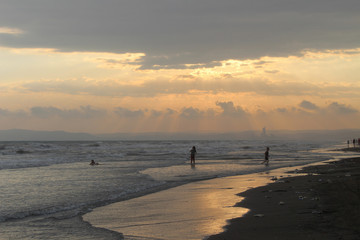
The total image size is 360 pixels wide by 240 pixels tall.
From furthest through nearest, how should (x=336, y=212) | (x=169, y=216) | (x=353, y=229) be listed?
1. (x=169, y=216)
2. (x=336, y=212)
3. (x=353, y=229)

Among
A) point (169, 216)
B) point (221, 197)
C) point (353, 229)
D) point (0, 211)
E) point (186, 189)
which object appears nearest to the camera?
point (353, 229)

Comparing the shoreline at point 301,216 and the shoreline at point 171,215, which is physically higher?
the shoreline at point 301,216

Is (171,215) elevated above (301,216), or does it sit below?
below

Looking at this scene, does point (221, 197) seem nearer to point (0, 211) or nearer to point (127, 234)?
point (127, 234)

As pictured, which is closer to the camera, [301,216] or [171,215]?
[301,216]

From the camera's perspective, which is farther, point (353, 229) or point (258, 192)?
point (258, 192)

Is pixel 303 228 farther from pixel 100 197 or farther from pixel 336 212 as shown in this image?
pixel 100 197

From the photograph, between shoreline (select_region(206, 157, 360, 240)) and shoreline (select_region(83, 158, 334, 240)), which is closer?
shoreline (select_region(206, 157, 360, 240))

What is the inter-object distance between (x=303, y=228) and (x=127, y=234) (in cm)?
372

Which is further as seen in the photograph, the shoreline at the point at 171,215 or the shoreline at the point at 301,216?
the shoreline at the point at 171,215

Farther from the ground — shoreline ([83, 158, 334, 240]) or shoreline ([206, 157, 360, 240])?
shoreline ([206, 157, 360, 240])

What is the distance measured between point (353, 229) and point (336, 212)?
1.71 metres

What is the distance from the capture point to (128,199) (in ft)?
42.7

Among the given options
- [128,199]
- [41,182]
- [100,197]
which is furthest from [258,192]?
[41,182]
